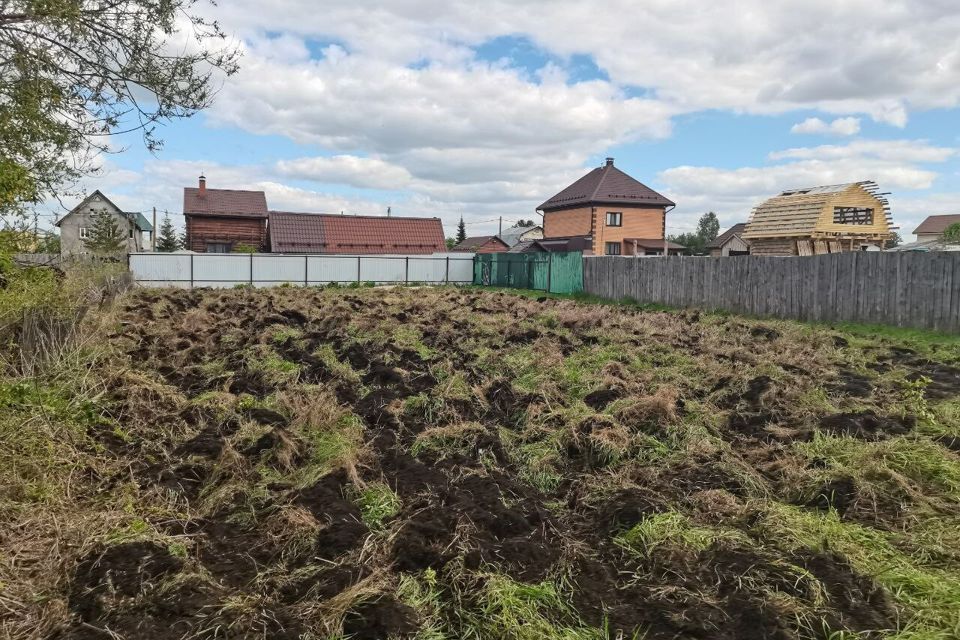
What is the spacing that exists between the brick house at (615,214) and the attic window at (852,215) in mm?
14257

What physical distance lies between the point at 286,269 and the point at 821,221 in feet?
64.1

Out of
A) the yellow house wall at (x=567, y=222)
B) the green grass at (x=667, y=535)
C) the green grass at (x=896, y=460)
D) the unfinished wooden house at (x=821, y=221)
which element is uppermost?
the yellow house wall at (x=567, y=222)

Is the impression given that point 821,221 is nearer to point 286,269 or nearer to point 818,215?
point 818,215

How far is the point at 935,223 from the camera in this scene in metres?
64.7

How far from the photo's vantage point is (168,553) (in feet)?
9.04

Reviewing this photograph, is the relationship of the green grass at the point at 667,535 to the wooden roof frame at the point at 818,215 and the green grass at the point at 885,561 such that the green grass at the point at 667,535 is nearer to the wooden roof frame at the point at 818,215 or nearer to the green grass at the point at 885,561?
the green grass at the point at 885,561

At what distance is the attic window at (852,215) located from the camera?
21.0 metres

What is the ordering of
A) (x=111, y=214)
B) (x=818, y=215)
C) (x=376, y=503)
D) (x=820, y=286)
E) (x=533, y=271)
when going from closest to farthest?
(x=376, y=503), (x=820, y=286), (x=818, y=215), (x=533, y=271), (x=111, y=214)

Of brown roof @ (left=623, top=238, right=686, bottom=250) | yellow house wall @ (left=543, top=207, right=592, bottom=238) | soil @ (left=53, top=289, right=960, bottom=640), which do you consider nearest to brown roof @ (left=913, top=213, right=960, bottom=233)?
brown roof @ (left=623, top=238, right=686, bottom=250)

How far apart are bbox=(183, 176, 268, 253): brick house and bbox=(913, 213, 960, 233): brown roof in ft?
213

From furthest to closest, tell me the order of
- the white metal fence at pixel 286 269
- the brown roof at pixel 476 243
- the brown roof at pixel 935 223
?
the brown roof at pixel 935 223 → the brown roof at pixel 476 243 → the white metal fence at pixel 286 269

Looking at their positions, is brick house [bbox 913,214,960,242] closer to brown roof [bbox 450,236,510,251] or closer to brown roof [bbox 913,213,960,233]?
brown roof [bbox 913,213,960,233]

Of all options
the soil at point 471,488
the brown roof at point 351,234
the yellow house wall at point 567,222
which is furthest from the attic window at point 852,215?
the brown roof at point 351,234

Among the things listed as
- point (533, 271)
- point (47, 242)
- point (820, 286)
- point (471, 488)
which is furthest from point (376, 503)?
point (533, 271)
